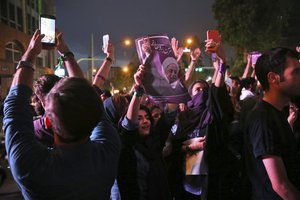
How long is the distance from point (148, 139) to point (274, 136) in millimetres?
1517

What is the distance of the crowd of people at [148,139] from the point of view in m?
1.64

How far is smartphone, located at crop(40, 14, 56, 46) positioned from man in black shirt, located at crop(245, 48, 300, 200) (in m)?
1.51

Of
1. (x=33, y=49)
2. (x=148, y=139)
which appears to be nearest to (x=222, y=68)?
(x=148, y=139)

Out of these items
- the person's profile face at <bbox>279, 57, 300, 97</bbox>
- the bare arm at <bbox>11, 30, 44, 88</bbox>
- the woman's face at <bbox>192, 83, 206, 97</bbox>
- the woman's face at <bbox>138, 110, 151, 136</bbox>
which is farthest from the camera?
the woman's face at <bbox>192, 83, 206, 97</bbox>

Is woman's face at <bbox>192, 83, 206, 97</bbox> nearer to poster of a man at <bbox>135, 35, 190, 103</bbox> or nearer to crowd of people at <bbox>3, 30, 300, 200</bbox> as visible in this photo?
crowd of people at <bbox>3, 30, 300, 200</bbox>

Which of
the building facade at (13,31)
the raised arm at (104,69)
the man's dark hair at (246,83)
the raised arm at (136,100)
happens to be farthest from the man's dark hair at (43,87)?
the building facade at (13,31)

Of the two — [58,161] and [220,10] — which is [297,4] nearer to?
[220,10]

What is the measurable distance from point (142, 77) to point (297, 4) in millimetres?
41926

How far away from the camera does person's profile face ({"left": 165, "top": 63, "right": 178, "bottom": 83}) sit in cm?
340

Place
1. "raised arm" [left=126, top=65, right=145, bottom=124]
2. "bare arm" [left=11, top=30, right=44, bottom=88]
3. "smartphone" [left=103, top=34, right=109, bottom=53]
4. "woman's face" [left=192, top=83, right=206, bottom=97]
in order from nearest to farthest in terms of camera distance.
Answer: "bare arm" [left=11, top=30, right=44, bottom=88], "raised arm" [left=126, top=65, right=145, bottom=124], "smartphone" [left=103, top=34, right=109, bottom=53], "woman's face" [left=192, top=83, right=206, bottom=97]

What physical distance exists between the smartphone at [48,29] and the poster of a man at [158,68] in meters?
0.94

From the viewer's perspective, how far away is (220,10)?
3144 cm

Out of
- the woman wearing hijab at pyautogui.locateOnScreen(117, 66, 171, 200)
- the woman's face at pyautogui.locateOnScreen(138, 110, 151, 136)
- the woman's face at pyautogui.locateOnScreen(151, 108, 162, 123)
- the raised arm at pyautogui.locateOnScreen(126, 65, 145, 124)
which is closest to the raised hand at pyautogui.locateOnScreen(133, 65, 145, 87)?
the raised arm at pyautogui.locateOnScreen(126, 65, 145, 124)

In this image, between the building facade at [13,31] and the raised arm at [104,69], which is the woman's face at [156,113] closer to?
the raised arm at [104,69]
